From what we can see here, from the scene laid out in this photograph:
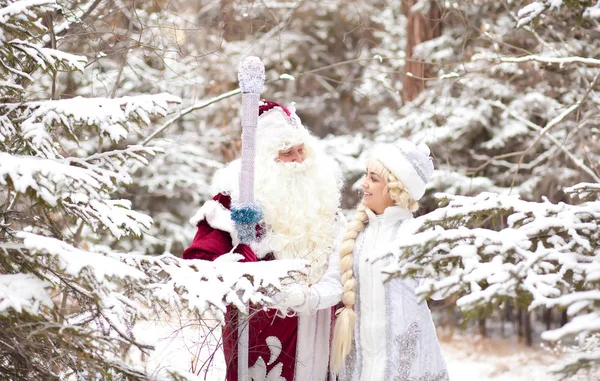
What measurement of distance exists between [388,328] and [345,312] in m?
0.25

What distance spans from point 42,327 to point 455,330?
28.8 feet

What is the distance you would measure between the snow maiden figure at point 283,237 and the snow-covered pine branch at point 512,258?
4.69 feet

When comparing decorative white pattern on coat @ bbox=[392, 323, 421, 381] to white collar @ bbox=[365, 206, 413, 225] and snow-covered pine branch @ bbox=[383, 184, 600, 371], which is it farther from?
snow-covered pine branch @ bbox=[383, 184, 600, 371]

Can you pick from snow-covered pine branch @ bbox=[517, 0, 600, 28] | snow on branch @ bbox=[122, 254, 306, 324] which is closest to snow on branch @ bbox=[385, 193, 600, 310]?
snow on branch @ bbox=[122, 254, 306, 324]

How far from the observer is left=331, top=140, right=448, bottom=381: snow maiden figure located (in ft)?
12.4

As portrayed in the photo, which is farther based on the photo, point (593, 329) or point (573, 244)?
point (573, 244)

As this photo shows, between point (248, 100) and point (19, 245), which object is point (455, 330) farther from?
point (19, 245)

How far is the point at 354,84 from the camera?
13.0 meters

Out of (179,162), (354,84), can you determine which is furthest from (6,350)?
(354,84)

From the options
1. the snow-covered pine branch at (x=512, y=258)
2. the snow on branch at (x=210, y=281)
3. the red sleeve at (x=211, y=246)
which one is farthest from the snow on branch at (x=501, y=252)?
the red sleeve at (x=211, y=246)

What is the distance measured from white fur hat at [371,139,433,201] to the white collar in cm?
11

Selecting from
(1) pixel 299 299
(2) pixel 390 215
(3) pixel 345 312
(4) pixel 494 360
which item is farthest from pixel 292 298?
(4) pixel 494 360

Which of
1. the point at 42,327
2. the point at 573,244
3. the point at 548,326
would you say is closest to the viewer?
the point at 42,327

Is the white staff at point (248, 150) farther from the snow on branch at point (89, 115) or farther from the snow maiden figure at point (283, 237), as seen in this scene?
the snow on branch at point (89, 115)
